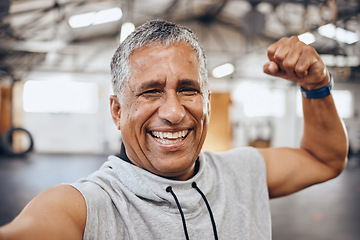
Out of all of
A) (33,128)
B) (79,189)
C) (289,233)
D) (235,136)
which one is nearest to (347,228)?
(289,233)

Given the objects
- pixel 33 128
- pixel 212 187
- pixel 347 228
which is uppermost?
pixel 212 187

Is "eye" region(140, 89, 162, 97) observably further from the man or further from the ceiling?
the ceiling

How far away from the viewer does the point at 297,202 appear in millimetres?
5164

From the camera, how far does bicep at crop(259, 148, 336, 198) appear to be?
117cm

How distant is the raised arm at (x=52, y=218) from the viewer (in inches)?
24.7

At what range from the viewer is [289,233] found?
12.1ft

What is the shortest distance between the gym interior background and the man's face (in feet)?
14.5

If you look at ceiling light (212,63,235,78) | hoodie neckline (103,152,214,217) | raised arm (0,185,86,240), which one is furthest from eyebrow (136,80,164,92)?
ceiling light (212,63,235,78)

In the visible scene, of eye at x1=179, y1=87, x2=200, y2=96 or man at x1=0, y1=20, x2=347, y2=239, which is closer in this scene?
man at x1=0, y1=20, x2=347, y2=239

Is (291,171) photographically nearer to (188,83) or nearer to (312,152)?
(312,152)

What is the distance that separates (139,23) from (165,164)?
1070 centimetres

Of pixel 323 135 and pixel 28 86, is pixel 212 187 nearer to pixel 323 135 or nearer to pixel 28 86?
pixel 323 135

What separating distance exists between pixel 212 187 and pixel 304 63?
1.69 ft

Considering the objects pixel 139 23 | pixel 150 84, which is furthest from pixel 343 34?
pixel 150 84
